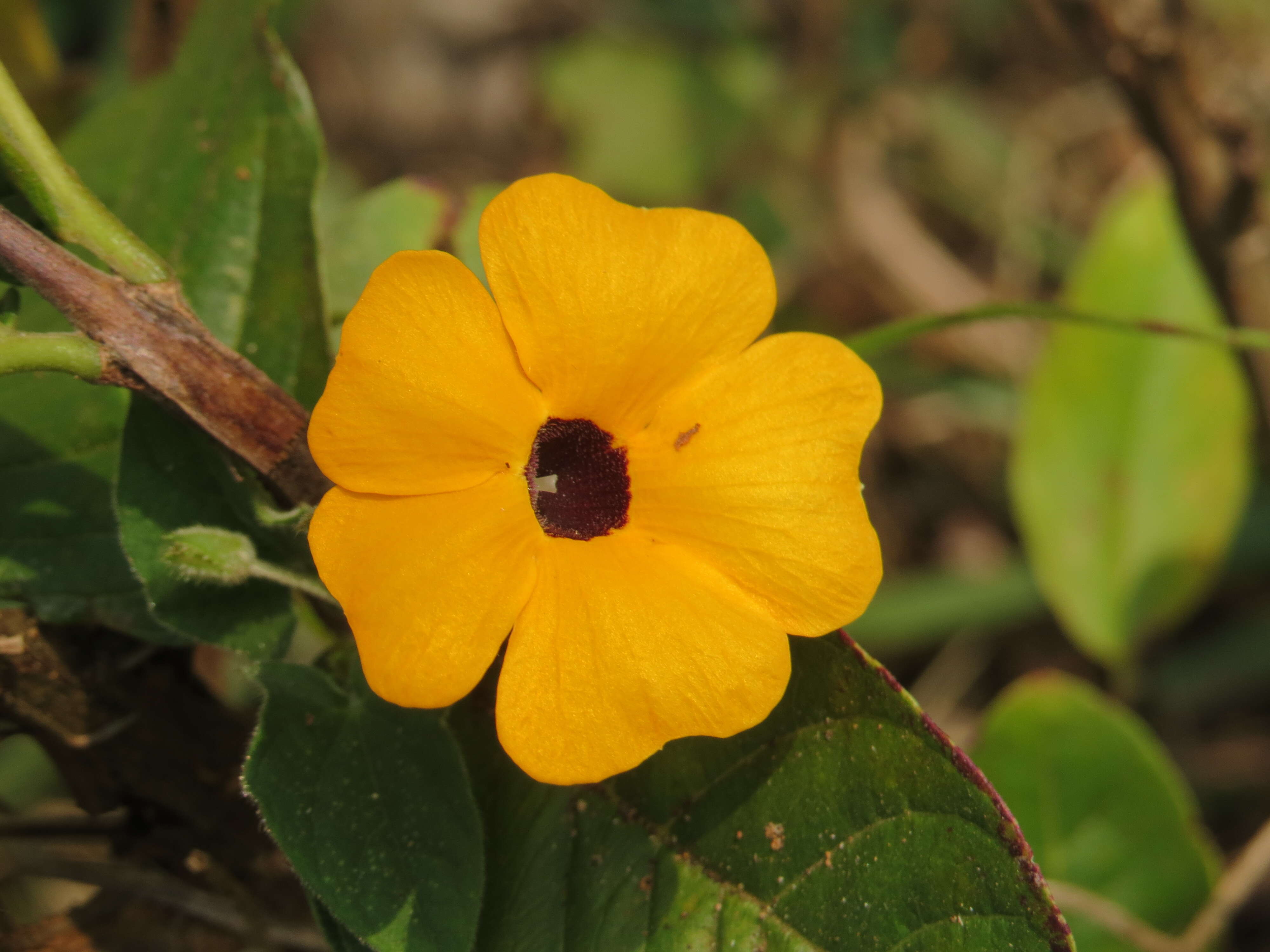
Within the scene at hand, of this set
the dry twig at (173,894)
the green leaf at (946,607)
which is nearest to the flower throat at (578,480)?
the dry twig at (173,894)

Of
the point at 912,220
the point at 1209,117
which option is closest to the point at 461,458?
the point at 1209,117

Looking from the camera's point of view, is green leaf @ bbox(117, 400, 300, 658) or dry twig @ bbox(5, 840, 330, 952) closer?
green leaf @ bbox(117, 400, 300, 658)

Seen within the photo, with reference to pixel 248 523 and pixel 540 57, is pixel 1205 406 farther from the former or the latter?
pixel 540 57

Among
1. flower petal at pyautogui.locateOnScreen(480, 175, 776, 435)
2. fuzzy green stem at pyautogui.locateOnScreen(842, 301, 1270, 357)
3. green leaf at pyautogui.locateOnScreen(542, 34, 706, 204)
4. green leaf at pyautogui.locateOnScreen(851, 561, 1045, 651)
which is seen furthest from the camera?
green leaf at pyautogui.locateOnScreen(542, 34, 706, 204)

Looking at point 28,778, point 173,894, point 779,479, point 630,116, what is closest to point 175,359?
point 779,479

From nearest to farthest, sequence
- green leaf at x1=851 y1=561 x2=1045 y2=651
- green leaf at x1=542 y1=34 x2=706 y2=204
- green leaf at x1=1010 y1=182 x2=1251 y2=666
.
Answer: green leaf at x1=1010 y1=182 x2=1251 y2=666 < green leaf at x1=851 y1=561 x2=1045 y2=651 < green leaf at x1=542 y1=34 x2=706 y2=204

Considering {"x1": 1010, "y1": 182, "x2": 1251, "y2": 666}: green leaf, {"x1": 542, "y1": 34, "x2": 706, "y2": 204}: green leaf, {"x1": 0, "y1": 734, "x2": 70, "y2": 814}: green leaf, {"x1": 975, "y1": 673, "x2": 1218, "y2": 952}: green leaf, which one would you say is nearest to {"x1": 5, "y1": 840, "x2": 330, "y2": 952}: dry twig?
{"x1": 0, "y1": 734, "x2": 70, "y2": 814}: green leaf

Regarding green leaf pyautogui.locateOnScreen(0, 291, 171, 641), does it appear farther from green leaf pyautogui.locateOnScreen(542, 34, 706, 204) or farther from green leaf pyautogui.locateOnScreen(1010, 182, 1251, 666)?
green leaf pyautogui.locateOnScreen(542, 34, 706, 204)
